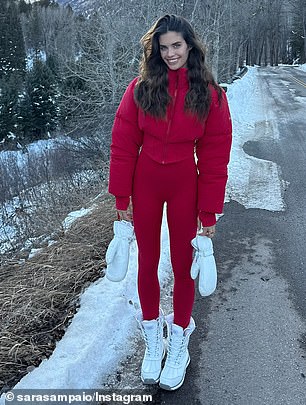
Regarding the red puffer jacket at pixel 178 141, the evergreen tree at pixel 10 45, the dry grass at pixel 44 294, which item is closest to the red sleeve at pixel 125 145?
the red puffer jacket at pixel 178 141

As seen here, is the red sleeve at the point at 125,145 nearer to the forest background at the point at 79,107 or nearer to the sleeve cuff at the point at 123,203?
the sleeve cuff at the point at 123,203

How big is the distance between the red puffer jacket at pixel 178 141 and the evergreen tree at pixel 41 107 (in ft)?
110

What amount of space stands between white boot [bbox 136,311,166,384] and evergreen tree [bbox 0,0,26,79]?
156 ft

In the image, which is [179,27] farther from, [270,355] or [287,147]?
[287,147]

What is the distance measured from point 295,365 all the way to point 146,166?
5.39ft

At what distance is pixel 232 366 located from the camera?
109 inches

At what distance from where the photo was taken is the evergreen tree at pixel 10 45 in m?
48.2

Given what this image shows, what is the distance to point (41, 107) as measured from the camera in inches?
1362

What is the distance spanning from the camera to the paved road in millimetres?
2594

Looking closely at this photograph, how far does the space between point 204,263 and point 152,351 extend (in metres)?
0.70

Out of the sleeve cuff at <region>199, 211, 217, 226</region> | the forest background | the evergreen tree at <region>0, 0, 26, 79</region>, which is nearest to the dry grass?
the sleeve cuff at <region>199, 211, 217, 226</region>

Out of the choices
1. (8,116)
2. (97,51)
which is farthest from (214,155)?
(8,116)

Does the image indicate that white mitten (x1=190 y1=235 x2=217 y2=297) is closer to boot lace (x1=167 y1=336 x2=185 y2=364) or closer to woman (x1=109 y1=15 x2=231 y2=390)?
woman (x1=109 y1=15 x2=231 y2=390)

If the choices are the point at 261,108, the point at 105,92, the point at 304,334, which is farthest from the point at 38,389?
the point at 105,92
